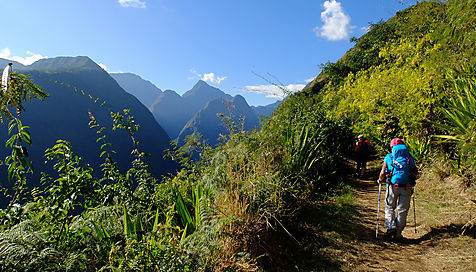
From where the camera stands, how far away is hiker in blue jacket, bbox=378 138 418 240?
3.86 meters

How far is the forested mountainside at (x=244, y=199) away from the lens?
6.50 ft

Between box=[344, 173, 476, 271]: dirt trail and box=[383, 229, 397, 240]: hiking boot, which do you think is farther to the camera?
box=[383, 229, 397, 240]: hiking boot

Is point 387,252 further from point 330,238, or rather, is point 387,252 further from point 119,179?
point 119,179

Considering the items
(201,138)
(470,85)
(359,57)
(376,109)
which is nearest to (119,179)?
(201,138)

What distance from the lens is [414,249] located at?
3.56 meters

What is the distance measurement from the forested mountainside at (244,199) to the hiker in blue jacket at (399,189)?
47 cm

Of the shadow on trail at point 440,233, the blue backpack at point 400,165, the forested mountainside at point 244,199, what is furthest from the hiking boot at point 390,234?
the blue backpack at point 400,165

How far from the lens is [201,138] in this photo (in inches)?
211

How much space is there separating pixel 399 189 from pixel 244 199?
9.52 feet

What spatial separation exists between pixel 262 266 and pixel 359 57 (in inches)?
1316

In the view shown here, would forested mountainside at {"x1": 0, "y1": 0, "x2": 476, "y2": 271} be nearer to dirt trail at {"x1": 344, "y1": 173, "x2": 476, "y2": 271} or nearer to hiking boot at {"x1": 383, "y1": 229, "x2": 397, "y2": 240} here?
dirt trail at {"x1": 344, "y1": 173, "x2": 476, "y2": 271}

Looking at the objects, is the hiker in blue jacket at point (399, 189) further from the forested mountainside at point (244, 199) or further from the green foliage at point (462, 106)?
the green foliage at point (462, 106)

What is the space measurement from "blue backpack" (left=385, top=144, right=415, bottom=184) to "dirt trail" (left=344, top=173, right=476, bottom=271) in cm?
94

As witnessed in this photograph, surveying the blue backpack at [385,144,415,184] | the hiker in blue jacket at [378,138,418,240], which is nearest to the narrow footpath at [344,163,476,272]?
the hiker in blue jacket at [378,138,418,240]
